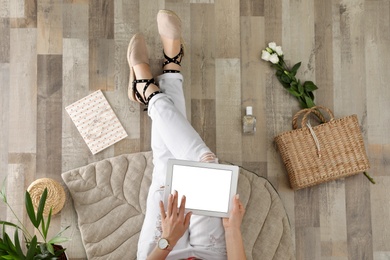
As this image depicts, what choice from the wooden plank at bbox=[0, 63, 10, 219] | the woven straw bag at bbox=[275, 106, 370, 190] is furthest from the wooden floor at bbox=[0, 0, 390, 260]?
the woven straw bag at bbox=[275, 106, 370, 190]

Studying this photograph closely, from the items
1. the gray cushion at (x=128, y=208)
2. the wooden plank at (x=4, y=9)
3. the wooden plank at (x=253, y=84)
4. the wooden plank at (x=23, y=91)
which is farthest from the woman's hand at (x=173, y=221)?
the wooden plank at (x=4, y=9)

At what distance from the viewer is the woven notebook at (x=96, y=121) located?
2.26 meters

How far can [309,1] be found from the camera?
7.75 ft

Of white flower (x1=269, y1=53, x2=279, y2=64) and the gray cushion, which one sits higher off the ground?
white flower (x1=269, y1=53, x2=279, y2=64)

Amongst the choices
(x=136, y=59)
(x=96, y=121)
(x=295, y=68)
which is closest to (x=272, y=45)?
(x=295, y=68)

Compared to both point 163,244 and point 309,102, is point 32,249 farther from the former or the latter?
point 309,102

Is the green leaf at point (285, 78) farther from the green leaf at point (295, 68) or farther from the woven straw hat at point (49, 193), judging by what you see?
the woven straw hat at point (49, 193)

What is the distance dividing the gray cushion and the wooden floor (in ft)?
0.31

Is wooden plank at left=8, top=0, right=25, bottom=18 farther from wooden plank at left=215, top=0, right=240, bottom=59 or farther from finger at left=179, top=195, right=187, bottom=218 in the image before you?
finger at left=179, top=195, right=187, bottom=218

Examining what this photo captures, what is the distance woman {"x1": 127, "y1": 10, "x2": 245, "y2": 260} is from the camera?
72.0 inches

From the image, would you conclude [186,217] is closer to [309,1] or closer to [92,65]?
[92,65]

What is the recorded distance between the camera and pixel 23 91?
227cm

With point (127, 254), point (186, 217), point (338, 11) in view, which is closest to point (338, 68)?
point (338, 11)

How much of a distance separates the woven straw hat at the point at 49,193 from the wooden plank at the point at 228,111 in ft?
2.51
